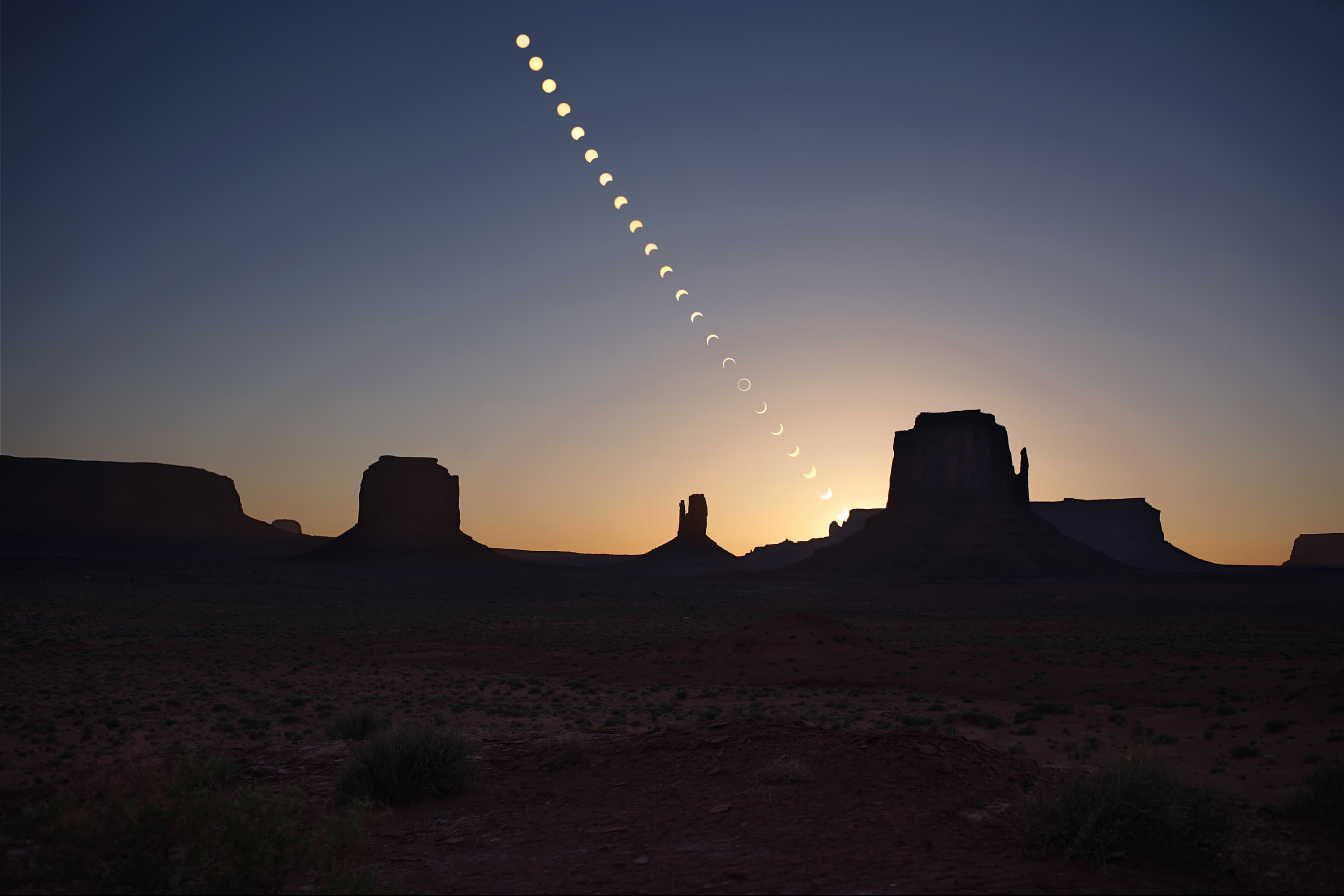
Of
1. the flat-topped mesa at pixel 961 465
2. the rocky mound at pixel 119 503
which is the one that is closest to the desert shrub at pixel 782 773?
the flat-topped mesa at pixel 961 465

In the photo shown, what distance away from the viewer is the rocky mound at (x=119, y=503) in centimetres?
14112

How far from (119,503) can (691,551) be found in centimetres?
10630

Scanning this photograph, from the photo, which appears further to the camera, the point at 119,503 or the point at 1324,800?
the point at 119,503

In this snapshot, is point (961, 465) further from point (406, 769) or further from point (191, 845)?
point (191, 845)

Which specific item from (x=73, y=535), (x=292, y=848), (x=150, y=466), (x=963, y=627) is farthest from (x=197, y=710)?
(x=150, y=466)

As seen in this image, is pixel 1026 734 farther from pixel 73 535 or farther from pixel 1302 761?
pixel 73 535

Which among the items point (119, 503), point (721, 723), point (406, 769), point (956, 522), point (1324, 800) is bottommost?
point (406, 769)

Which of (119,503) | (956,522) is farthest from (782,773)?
(119,503)

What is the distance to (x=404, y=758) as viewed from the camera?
32.6 feet

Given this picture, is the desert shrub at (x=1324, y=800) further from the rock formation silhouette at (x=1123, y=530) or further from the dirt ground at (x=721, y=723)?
the rock formation silhouette at (x=1123, y=530)

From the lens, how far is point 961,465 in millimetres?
111500

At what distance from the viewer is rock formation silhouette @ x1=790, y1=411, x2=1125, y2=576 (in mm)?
92875

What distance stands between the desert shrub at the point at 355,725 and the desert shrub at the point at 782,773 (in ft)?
22.9

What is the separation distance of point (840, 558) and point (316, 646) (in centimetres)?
8221
